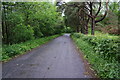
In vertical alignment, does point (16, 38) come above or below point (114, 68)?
above

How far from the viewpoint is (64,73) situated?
185 inches

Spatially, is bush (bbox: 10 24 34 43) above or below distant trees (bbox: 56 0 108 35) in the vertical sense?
below

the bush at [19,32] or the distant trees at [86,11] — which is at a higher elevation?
the distant trees at [86,11]

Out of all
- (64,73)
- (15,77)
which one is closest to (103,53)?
(64,73)

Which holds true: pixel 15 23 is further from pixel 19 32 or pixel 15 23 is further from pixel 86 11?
pixel 86 11

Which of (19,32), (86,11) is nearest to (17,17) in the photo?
(19,32)

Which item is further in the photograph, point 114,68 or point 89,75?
point 89,75

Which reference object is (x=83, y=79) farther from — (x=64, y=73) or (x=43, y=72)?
(x=43, y=72)

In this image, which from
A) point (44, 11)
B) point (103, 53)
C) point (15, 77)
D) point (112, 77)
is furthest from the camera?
point (44, 11)

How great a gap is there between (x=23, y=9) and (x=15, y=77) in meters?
8.05

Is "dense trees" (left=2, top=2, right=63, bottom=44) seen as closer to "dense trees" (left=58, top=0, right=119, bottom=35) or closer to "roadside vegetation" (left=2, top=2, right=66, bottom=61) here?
"roadside vegetation" (left=2, top=2, right=66, bottom=61)

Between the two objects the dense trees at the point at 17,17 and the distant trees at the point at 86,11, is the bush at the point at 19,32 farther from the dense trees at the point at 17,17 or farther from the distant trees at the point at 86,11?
the distant trees at the point at 86,11

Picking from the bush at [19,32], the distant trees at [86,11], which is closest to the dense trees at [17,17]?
the bush at [19,32]

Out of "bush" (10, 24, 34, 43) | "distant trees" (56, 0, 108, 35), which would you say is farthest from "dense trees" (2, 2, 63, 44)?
"distant trees" (56, 0, 108, 35)
